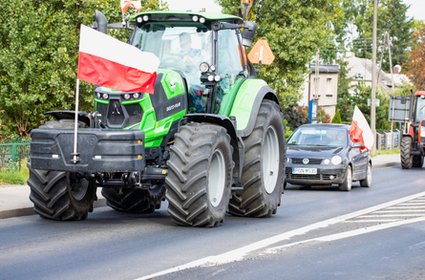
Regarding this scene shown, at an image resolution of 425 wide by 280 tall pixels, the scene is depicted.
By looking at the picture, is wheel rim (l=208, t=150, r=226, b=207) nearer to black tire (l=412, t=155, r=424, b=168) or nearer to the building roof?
black tire (l=412, t=155, r=424, b=168)

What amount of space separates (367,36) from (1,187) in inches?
4217

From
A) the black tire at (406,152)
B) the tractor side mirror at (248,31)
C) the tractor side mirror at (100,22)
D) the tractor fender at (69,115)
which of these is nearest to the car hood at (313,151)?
the tractor side mirror at (248,31)

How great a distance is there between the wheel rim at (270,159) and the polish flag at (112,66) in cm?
328

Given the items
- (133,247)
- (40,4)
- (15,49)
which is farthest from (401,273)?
(40,4)

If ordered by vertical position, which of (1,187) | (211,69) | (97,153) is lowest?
(1,187)

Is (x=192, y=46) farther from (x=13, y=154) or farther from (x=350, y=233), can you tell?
(x=13, y=154)

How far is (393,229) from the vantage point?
48.3 ft

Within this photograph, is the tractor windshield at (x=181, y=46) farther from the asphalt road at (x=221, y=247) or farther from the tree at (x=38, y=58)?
the tree at (x=38, y=58)

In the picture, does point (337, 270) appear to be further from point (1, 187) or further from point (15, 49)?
point (15, 49)

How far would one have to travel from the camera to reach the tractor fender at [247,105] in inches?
601

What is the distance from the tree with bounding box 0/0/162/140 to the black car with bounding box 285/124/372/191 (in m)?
8.12

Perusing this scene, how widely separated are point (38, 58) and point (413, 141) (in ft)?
48.2

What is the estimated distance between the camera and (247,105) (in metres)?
15.5

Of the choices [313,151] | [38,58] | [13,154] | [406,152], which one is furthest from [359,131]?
[13,154]
